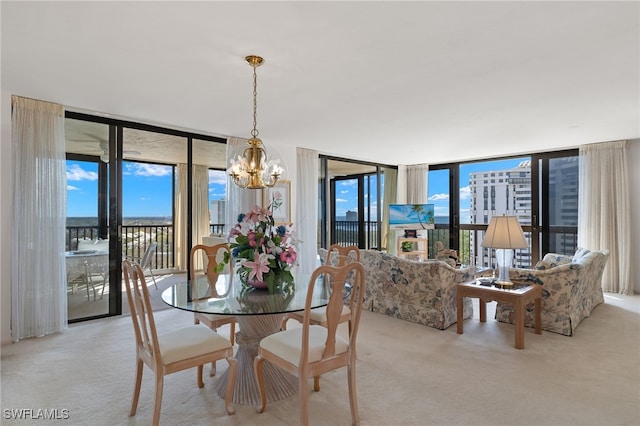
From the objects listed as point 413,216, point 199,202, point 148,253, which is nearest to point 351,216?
point 413,216

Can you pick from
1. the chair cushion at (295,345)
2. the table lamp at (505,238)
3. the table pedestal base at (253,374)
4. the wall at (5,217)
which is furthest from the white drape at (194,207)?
the table lamp at (505,238)

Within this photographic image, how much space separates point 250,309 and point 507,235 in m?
2.76

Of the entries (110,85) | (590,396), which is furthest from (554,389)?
(110,85)

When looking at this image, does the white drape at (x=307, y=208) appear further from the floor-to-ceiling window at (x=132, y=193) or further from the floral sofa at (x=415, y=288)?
the floral sofa at (x=415, y=288)

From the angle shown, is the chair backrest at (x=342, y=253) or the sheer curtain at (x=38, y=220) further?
the sheer curtain at (x=38, y=220)

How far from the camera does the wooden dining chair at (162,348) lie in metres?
1.87

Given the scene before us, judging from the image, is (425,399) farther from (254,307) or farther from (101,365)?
(101,365)

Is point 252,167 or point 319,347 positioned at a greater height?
point 252,167

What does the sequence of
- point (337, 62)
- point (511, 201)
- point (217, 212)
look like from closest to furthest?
1. point (337, 62)
2. point (217, 212)
3. point (511, 201)

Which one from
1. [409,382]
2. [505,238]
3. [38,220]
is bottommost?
[409,382]

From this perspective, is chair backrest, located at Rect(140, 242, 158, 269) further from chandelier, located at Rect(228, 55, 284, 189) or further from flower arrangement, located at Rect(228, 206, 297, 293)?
flower arrangement, located at Rect(228, 206, 297, 293)

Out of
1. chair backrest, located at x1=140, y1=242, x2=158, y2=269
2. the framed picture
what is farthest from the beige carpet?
the framed picture

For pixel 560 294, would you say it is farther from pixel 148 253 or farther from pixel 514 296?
pixel 148 253

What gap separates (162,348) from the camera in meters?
1.98
